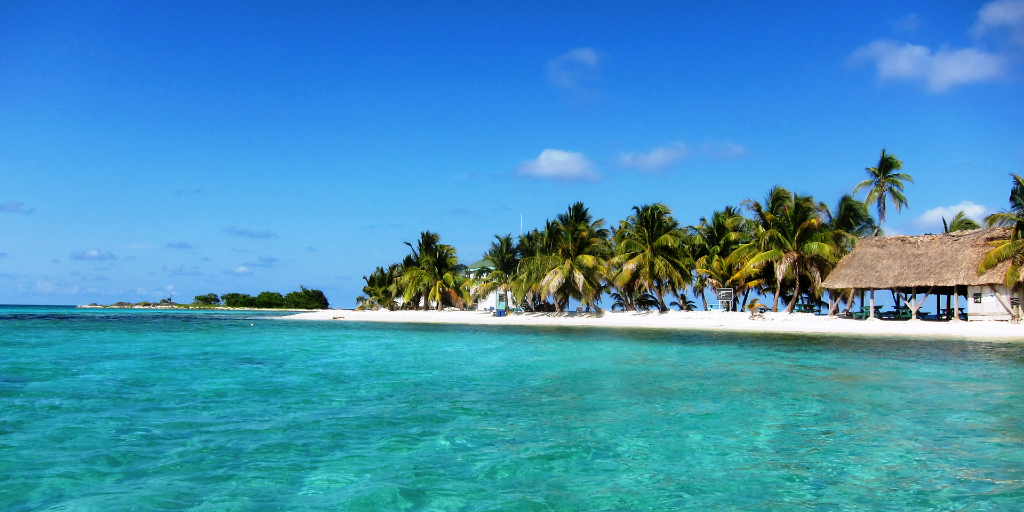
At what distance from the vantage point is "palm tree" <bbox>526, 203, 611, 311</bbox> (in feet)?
111

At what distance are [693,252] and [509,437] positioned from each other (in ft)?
106

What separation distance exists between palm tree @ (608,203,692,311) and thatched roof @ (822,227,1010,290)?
7.15 metres

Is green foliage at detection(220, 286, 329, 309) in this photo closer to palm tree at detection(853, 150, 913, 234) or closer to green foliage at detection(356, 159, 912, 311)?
green foliage at detection(356, 159, 912, 311)

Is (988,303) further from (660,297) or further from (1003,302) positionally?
(660,297)

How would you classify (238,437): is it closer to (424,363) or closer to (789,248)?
(424,363)

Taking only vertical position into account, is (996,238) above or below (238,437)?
above

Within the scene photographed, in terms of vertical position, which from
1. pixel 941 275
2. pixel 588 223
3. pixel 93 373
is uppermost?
pixel 588 223

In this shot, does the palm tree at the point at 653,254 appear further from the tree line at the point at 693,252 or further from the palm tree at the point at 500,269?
the palm tree at the point at 500,269

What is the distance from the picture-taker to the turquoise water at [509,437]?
4.34 meters

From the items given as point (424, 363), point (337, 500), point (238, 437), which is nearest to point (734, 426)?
point (337, 500)

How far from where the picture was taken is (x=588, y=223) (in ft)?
115

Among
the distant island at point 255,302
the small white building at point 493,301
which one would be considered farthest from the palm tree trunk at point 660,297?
the distant island at point 255,302

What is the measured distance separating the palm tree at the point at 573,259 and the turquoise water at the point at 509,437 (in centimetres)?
2136

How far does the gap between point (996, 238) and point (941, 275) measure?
2.61 meters
